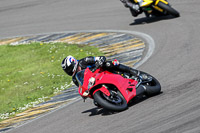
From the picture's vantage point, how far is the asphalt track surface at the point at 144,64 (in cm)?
664

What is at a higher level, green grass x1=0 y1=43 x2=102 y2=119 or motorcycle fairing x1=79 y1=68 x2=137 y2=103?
motorcycle fairing x1=79 y1=68 x2=137 y2=103

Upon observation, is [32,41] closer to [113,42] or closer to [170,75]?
[113,42]

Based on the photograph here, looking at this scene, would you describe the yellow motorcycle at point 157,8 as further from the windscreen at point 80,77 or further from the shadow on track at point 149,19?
the windscreen at point 80,77

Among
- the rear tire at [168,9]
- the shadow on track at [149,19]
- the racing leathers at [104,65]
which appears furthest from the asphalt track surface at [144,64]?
the racing leathers at [104,65]

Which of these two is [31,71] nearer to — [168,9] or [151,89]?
[168,9]

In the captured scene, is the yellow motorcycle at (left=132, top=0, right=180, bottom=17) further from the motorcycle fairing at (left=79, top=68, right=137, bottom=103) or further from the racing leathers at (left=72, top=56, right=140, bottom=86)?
the motorcycle fairing at (left=79, top=68, right=137, bottom=103)

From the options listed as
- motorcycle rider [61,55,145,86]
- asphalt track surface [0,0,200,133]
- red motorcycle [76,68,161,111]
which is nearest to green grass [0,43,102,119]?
asphalt track surface [0,0,200,133]

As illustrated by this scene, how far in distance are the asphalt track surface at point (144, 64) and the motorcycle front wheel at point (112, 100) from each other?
0.15m

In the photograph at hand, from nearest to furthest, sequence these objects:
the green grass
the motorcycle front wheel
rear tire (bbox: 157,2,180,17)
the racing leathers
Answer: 1. the motorcycle front wheel
2. the racing leathers
3. the green grass
4. rear tire (bbox: 157,2,180,17)

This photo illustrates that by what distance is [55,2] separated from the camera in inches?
819

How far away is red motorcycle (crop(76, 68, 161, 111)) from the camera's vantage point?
7414 mm

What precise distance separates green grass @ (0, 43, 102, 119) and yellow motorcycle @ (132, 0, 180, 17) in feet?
9.46

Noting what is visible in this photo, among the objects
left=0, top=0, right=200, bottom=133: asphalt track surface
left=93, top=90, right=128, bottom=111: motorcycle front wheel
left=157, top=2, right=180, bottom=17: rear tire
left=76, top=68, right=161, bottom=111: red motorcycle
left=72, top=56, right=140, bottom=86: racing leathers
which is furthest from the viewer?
left=157, top=2, right=180, bottom=17: rear tire

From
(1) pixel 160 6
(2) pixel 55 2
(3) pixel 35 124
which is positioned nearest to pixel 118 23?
(1) pixel 160 6
